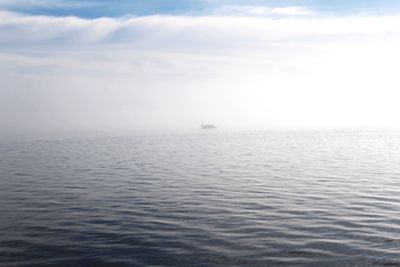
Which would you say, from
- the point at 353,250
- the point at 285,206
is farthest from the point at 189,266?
the point at 285,206

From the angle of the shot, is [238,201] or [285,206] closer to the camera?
[285,206]

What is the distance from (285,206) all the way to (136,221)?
45.3 feet

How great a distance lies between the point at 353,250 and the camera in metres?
23.9

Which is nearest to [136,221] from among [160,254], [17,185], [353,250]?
[160,254]

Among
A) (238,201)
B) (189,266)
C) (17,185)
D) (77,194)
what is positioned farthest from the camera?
(17,185)

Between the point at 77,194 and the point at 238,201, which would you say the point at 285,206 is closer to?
the point at 238,201

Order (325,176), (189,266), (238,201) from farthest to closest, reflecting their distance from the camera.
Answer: (325,176), (238,201), (189,266)

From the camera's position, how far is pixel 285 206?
3744 cm

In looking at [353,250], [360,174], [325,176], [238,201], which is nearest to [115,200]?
[238,201]

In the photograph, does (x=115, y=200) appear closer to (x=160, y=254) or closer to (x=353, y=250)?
(x=160, y=254)

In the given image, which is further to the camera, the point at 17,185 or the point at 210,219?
the point at 17,185

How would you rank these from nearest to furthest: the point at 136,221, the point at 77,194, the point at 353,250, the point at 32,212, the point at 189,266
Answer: the point at 189,266, the point at 353,250, the point at 136,221, the point at 32,212, the point at 77,194

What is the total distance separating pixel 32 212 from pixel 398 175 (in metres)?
49.3

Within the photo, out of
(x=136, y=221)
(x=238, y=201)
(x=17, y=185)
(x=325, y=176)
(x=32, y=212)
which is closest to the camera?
(x=136, y=221)
